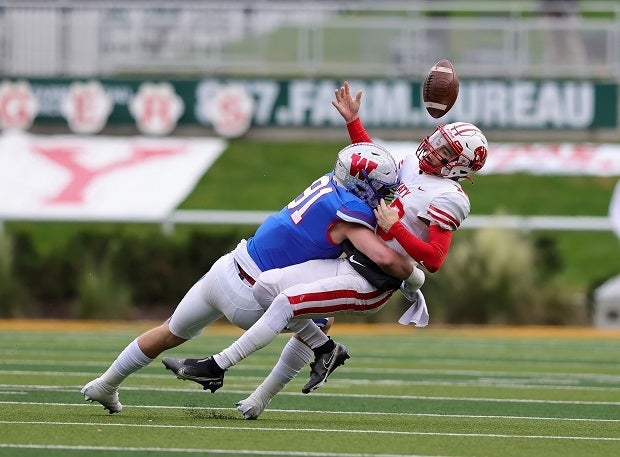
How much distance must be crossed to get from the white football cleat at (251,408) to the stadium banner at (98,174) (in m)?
11.6

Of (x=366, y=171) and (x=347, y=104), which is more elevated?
(x=347, y=104)

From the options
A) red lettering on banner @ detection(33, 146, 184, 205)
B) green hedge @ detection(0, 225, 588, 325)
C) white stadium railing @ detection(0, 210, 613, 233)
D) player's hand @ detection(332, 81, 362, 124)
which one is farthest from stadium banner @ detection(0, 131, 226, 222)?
player's hand @ detection(332, 81, 362, 124)

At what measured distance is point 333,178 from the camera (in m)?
6.95

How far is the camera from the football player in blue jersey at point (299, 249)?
265 inches

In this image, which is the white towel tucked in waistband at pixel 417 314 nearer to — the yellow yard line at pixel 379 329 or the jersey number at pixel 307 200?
the jersey number at pixel 307 200

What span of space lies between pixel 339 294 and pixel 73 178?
14226 mm

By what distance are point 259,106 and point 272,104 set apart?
0.21m

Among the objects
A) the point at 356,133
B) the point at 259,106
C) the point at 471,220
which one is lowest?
the point at 471,220

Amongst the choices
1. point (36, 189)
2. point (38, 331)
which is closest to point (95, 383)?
point (38, 331)

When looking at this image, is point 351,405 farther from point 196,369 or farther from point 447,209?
point 447,209

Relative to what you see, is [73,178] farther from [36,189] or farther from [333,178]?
[333,178]

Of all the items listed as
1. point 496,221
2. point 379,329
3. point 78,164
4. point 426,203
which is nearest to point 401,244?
point 426,203

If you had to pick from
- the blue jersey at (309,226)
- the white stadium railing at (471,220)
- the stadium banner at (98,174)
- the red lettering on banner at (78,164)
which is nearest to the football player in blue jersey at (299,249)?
the blue jersey at (309,226)

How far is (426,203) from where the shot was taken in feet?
22.3
